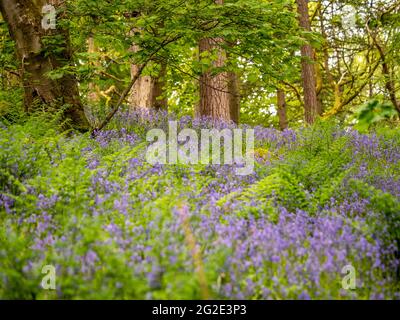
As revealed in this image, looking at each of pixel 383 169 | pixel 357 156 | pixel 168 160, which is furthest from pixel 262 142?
pixel 168 160

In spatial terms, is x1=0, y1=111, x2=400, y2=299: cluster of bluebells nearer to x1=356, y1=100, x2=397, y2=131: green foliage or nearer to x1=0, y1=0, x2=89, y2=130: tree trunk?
x1=356, y1=100, x2=397, y2=131: green foliage

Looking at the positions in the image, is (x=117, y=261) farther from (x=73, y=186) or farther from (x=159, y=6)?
(x=159, y=6)

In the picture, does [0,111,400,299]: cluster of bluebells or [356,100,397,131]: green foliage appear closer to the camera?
[0,111,400,299]: cluster of bluebells

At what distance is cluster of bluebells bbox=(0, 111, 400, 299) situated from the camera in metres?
2.49

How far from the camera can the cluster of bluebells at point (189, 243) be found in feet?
8.16

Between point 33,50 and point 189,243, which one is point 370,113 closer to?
point 189,243

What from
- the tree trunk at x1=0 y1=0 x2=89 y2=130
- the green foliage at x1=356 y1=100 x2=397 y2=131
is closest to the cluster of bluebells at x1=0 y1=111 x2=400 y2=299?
the green foliage at x1=356 y1=100 x2=397 y2=131

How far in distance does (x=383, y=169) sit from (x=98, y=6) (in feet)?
15.2

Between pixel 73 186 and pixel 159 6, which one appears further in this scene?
pixel 159 6

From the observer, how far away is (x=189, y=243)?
2922 mm

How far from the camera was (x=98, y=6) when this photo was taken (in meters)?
5.80

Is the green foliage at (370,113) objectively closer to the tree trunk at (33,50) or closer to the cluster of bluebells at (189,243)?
the cluster of bluebells at (189,243)

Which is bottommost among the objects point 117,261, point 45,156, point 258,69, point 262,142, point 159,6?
point 117,261

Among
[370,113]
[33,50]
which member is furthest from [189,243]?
[33,50]
